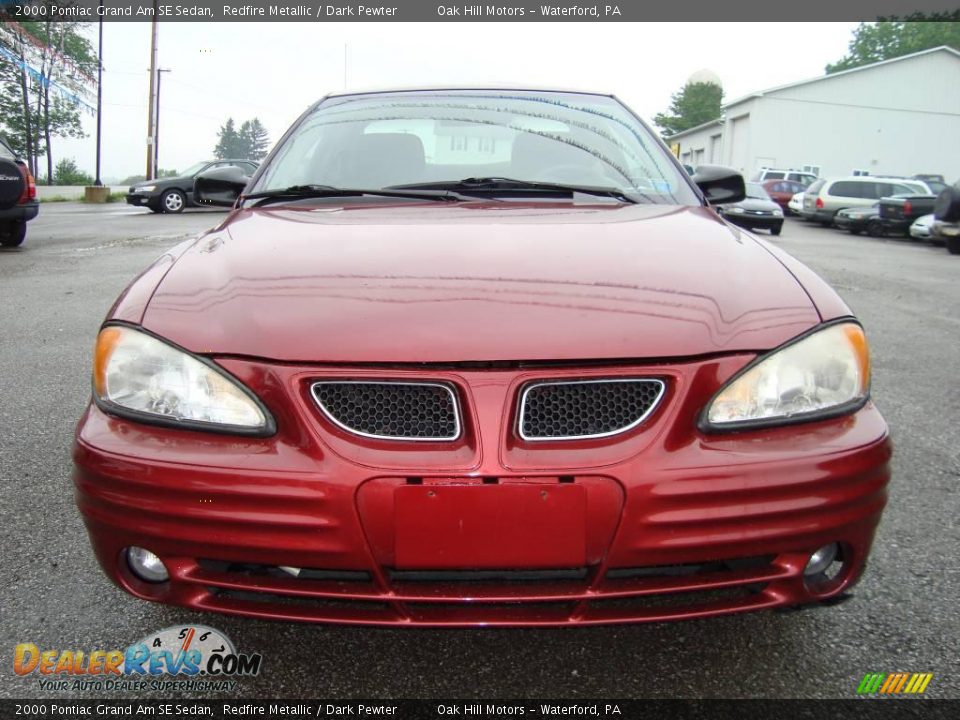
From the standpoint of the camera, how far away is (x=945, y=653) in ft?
5.74

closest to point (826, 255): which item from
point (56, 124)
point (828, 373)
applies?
point (828, 373)

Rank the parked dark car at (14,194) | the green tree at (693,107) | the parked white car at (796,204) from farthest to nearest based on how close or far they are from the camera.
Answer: the green tree at (693,107) → the parked white car at (796,204) → the parked dark car at (14,194)

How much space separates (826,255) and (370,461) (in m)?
13.0

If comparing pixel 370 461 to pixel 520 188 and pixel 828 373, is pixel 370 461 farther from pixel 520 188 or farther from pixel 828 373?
pixel 520 188

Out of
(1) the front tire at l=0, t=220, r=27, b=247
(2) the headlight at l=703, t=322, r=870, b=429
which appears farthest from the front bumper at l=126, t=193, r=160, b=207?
(2) the headlight at l=703, t=322, r=870, b=429

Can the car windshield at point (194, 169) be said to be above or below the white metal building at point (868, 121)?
below

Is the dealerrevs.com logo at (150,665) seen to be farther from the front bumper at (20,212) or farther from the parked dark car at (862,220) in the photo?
the parked dark car at (862,220)

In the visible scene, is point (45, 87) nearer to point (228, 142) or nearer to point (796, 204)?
point (796, 204)

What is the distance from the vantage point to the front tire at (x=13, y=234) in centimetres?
1023

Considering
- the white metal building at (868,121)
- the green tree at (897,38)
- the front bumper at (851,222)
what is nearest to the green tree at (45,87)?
the white metal building at (868,121)

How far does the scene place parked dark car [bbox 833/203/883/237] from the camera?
18.4 metres

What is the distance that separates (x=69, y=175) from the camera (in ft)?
152

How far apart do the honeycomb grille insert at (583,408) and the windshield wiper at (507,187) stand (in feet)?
3.42

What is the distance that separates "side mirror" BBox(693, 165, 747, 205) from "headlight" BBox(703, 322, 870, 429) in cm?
133
